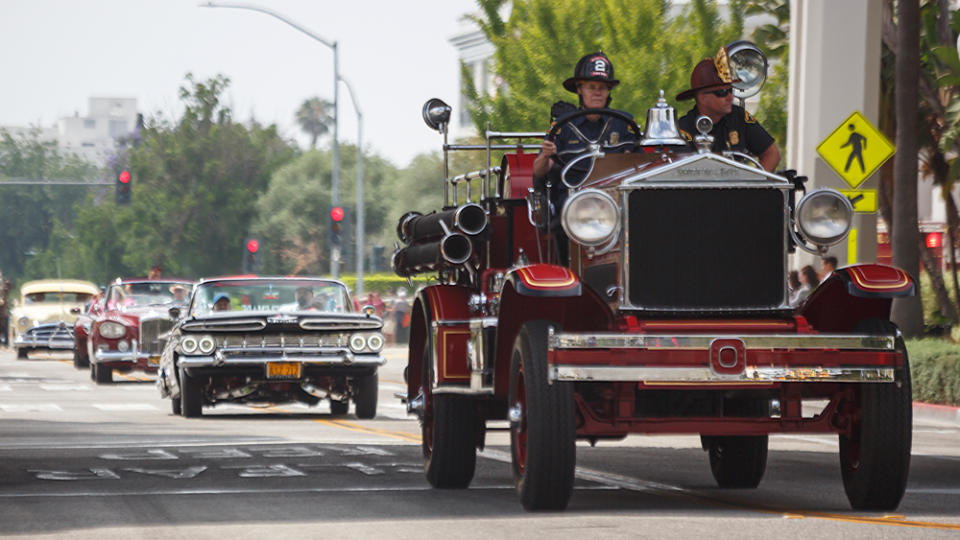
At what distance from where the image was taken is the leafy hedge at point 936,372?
70.9 feet

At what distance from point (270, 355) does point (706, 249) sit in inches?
390

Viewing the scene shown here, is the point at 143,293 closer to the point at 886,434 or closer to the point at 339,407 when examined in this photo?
the point at 339,407

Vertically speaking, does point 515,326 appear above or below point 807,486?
above

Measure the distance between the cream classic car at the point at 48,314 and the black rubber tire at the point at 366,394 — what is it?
2370cm

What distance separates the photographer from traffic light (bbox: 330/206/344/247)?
4312 cm

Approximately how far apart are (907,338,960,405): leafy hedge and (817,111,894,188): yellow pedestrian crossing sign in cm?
244

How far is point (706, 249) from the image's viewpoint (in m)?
10.1

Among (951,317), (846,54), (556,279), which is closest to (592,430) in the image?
(556,279)

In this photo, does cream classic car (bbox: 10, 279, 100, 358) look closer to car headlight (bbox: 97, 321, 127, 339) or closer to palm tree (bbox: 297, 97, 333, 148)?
car headlight (bbox: 97, 321, 127, 339)

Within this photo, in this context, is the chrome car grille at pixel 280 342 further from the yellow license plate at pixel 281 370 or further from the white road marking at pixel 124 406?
the white road marking at pixel 124 406

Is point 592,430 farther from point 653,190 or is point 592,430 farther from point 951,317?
point 951,317

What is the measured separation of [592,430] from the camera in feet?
32.0

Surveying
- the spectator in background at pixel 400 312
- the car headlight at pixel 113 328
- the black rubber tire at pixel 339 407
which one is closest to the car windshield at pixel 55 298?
the spectator in background at pixel 400 312

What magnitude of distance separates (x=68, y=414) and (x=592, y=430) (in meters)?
12.6
